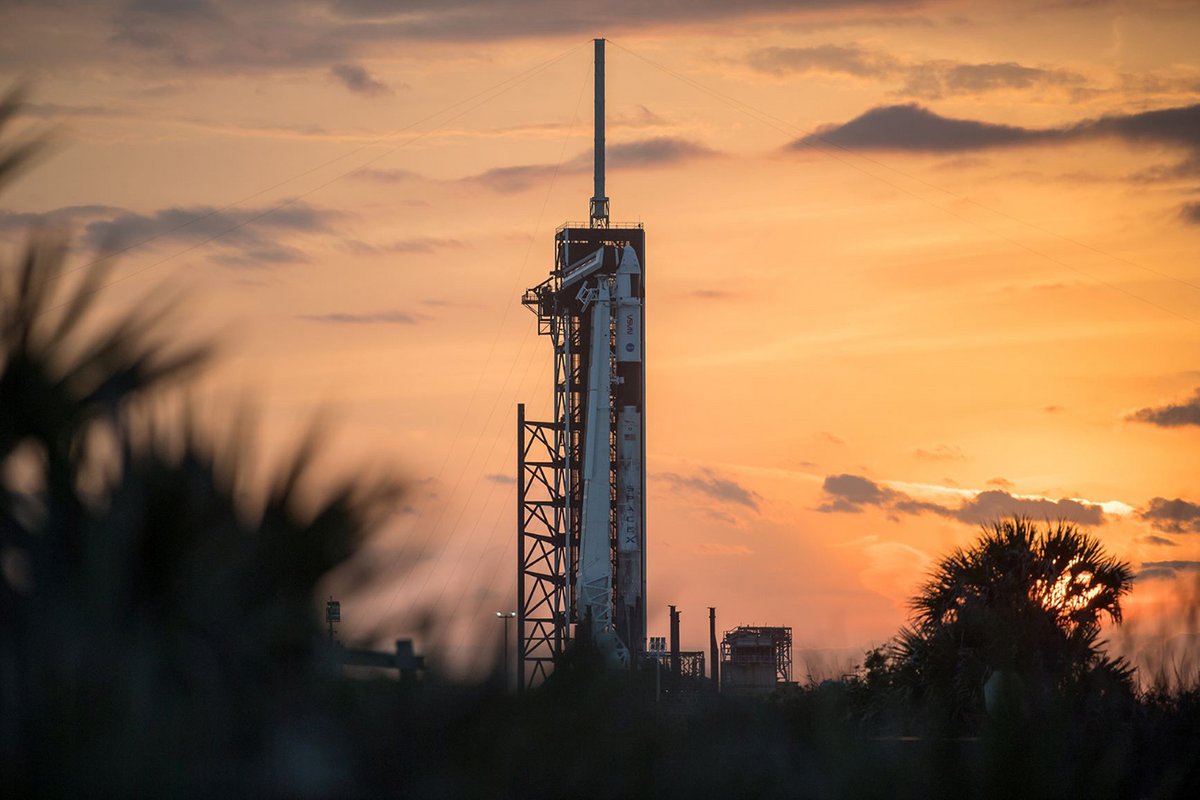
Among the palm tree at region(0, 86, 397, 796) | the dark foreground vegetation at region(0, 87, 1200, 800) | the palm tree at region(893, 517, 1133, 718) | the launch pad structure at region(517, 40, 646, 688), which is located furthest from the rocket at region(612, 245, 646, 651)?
the palm tree at region(0, 86, 397, 796)

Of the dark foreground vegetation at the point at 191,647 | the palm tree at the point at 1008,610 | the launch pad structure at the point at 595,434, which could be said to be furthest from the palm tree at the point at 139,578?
the launch pad structure at the point at 595,434

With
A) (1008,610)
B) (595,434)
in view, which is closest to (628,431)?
(595,434)

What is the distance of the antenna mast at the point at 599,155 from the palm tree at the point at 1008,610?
3970 cm

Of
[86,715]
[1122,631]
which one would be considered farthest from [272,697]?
[1122,631]

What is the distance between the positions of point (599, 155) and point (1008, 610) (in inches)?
1847

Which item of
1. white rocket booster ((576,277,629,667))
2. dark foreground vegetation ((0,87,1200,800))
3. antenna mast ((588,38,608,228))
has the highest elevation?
antenna mast ((588,38,608,228))

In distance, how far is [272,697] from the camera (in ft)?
12.9

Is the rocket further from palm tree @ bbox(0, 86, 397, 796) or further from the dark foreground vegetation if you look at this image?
palm tree @ bbox(0, 86, 397, 796)

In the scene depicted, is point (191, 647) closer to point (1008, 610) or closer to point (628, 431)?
point (1008, 610)

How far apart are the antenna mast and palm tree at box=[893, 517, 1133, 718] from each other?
130 ft

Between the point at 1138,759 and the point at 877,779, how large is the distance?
3.74 metres

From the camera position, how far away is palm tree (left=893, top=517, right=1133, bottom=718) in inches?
518

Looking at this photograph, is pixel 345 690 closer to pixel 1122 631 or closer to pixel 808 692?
pixel 808 692

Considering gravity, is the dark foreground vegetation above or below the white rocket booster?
Answer: below
